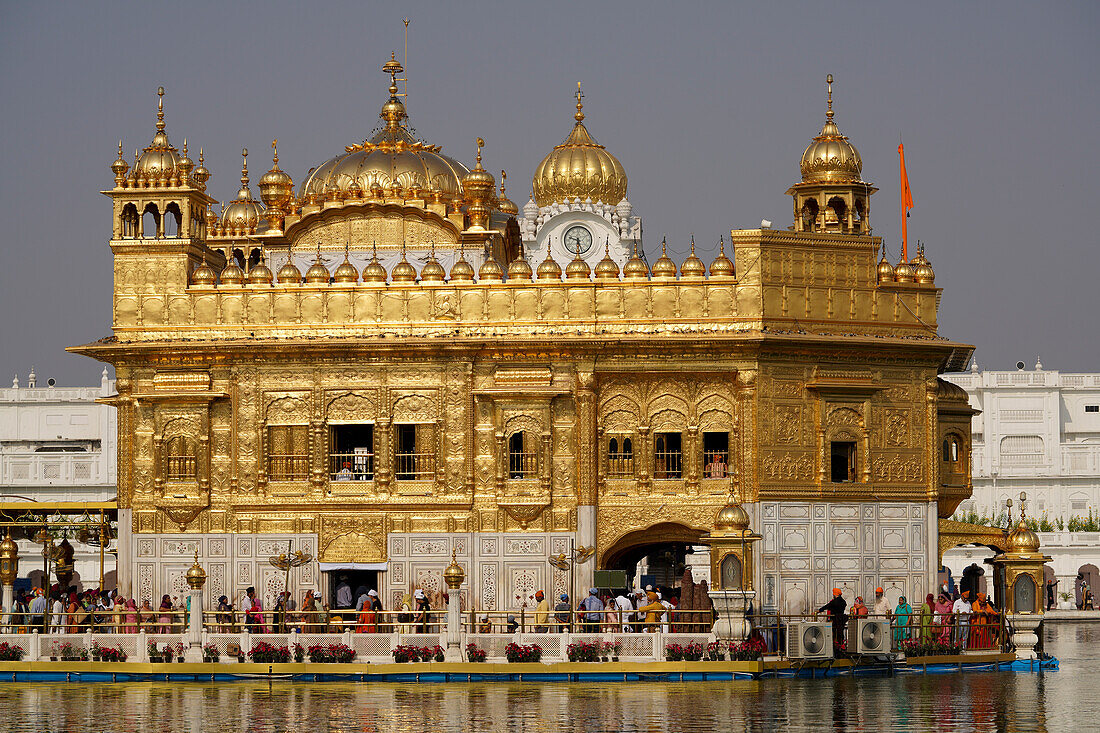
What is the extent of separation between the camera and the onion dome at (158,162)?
1542 inches

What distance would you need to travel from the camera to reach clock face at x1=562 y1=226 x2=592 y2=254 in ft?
157

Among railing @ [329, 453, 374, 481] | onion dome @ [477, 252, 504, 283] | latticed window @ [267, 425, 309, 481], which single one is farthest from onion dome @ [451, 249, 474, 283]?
latticed window @ [267, 425, 309, 481]

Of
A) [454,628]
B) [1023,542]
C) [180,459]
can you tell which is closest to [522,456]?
[454,628]

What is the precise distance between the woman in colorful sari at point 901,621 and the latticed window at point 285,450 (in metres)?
12.2

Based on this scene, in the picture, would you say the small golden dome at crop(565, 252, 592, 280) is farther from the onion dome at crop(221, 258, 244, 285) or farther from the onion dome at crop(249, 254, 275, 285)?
the onion dome at crop(221, 258, 244, 285)

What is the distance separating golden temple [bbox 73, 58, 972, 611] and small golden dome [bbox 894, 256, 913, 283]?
0.10 feet

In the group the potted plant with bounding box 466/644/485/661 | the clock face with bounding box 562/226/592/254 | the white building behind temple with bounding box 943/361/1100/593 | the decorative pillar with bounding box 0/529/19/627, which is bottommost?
the potted plant with bounding box 466/644/485/661

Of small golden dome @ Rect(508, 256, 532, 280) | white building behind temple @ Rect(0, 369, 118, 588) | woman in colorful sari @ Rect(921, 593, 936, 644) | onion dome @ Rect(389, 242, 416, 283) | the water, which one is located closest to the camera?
the water

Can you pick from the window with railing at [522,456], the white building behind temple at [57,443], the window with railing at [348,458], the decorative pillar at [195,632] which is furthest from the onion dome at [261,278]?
the white building behind temple at [57,443]

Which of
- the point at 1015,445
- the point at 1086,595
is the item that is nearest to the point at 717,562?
the point at 1086,595

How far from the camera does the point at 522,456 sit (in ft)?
122

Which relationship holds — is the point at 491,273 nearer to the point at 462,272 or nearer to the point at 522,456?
the point at 462,272

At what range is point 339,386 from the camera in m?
37.4

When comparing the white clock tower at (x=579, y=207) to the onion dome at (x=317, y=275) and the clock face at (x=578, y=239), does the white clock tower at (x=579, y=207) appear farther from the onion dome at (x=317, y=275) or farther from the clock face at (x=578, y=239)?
the onion dome at (x=317, y=275)
